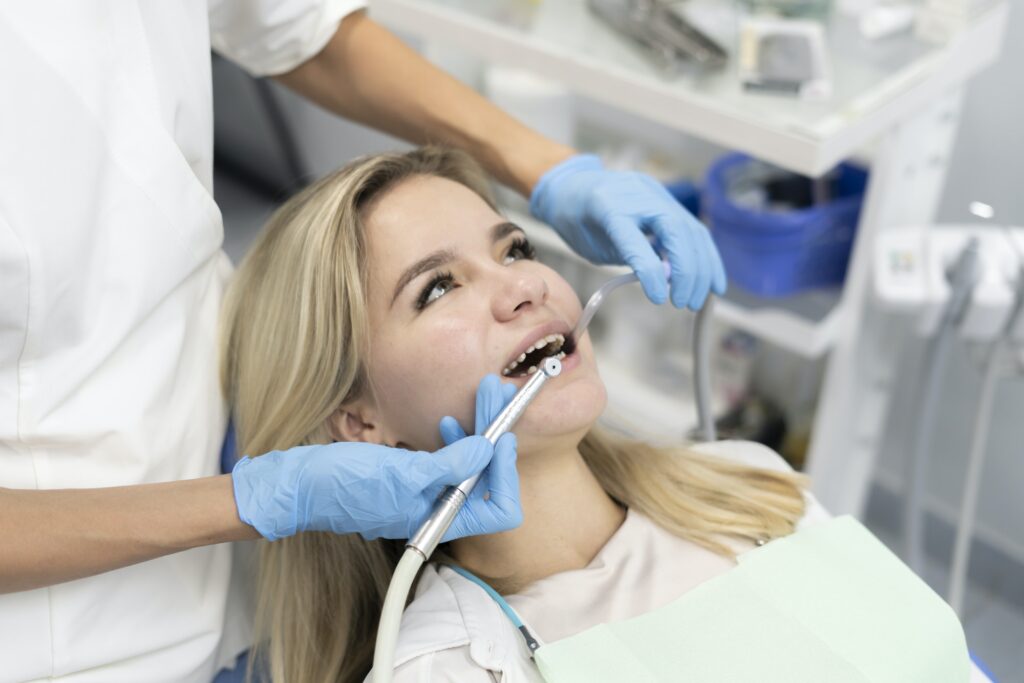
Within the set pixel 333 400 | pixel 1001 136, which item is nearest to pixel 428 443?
pixel 333 400

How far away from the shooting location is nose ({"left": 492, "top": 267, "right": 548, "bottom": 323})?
1110 mm

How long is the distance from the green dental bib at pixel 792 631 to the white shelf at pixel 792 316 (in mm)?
636

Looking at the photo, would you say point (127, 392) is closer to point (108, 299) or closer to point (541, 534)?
point (108, 299)

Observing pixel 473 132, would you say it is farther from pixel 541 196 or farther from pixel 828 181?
pixel 828 181

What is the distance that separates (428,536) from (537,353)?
0.37m

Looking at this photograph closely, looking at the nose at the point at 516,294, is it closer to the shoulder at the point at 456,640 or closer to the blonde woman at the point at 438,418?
the blonde woman at the point at 438,418

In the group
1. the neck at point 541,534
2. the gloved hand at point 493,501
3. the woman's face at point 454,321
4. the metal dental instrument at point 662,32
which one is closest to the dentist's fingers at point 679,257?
the woman's face at point 454,321

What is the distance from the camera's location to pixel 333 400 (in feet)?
3.85

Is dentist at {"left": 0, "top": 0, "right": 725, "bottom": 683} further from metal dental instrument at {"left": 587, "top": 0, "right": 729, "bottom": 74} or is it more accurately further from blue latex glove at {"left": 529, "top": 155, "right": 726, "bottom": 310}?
metal dental instrument at {"left": 587, "top": 0, "right": 729, "bottom": 74}

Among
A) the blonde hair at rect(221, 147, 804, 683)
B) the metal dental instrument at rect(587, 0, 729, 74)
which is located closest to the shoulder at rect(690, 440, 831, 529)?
the blonde hair at rect(221, 147, 804, 683)

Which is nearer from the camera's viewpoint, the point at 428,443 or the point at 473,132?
the point at 428,443

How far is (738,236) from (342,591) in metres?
0.97

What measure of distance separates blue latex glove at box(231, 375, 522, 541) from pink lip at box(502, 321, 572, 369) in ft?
0.44

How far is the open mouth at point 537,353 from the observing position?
1.12m
